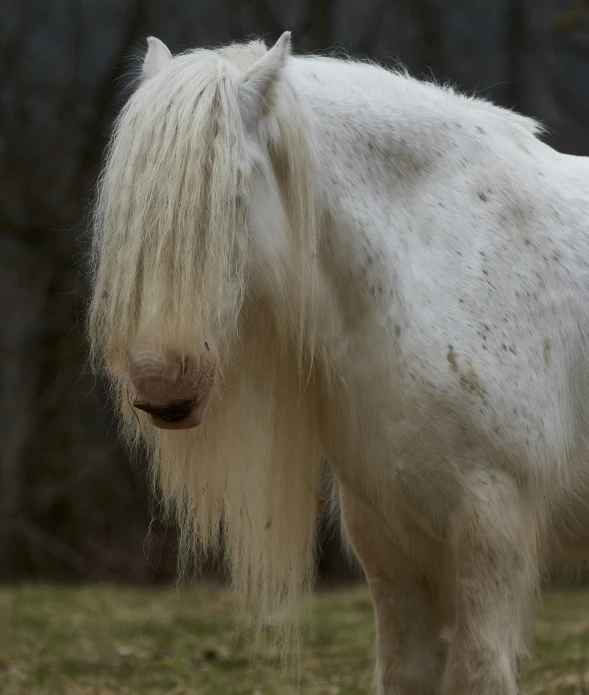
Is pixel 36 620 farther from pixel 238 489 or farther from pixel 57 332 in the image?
pixel 57 332

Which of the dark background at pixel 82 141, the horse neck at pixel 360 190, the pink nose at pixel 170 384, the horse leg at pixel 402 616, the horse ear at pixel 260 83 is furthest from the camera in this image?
the dark background at pixel 82 141

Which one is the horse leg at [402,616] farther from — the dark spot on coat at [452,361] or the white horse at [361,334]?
the dark spot on coat at [452,361]

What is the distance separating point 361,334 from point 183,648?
280cm

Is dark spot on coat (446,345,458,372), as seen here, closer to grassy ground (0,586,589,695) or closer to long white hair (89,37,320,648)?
long white hair (89,37,320,648)

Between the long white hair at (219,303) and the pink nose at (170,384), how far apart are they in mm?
30

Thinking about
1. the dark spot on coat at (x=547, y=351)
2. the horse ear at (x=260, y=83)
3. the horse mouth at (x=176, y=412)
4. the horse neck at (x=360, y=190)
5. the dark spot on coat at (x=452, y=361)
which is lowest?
the horse mouth at (x=176, y=412)

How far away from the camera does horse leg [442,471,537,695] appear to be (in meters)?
2.43

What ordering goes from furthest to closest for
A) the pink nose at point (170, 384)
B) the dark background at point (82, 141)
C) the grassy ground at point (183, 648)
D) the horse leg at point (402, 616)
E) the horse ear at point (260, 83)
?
the dark background at point (82, 141), the grassy ground at point (183, 648), the horse leg at point (402, 616), the horse ear at point (260, 83), the pink nose at point (170, 384)

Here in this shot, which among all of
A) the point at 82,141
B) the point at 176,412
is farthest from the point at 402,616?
the point at 82,141

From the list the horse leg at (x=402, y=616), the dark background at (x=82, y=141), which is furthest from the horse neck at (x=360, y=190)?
the dark background at (x=82, y=141)

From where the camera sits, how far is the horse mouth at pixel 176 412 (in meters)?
2.19

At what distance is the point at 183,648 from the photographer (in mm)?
4898

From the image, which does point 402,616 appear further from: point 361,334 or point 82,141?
point 82,141

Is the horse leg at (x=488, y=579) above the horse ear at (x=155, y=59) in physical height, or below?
below
